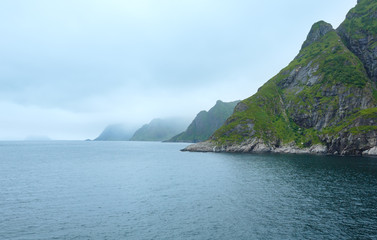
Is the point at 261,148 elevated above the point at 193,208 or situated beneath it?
elevated above

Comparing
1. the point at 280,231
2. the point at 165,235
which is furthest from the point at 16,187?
the point at 280,231

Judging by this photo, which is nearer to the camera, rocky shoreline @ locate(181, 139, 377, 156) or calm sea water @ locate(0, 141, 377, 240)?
calm sea water @ locate(0, 141, 377, 240)

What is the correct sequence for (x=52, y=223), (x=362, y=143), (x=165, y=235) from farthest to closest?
(x=362, y=143) → (x=52, y=223) → (x=165, y=235)

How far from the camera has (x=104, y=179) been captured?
258ft

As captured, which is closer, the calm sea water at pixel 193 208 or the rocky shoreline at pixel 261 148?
the calm sea water at pixel 193 208

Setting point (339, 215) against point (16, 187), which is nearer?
point (339, 215)

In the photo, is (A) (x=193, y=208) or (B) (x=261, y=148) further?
(B) (x=261, y=148)

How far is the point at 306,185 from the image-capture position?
64.7 metres

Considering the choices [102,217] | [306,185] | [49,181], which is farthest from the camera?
[49,181]

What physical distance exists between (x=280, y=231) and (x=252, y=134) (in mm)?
158895

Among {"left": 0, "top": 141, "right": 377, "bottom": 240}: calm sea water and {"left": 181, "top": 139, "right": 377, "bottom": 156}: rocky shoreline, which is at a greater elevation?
{"left": 181, "top": 139, "right": 377, "bottom": 156}: rocky shoreline

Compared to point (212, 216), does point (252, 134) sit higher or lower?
higher

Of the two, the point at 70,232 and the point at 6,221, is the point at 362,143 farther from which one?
the point at 6,221

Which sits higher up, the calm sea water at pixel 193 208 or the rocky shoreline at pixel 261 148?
the rocky shoreline at pixel 261 148
